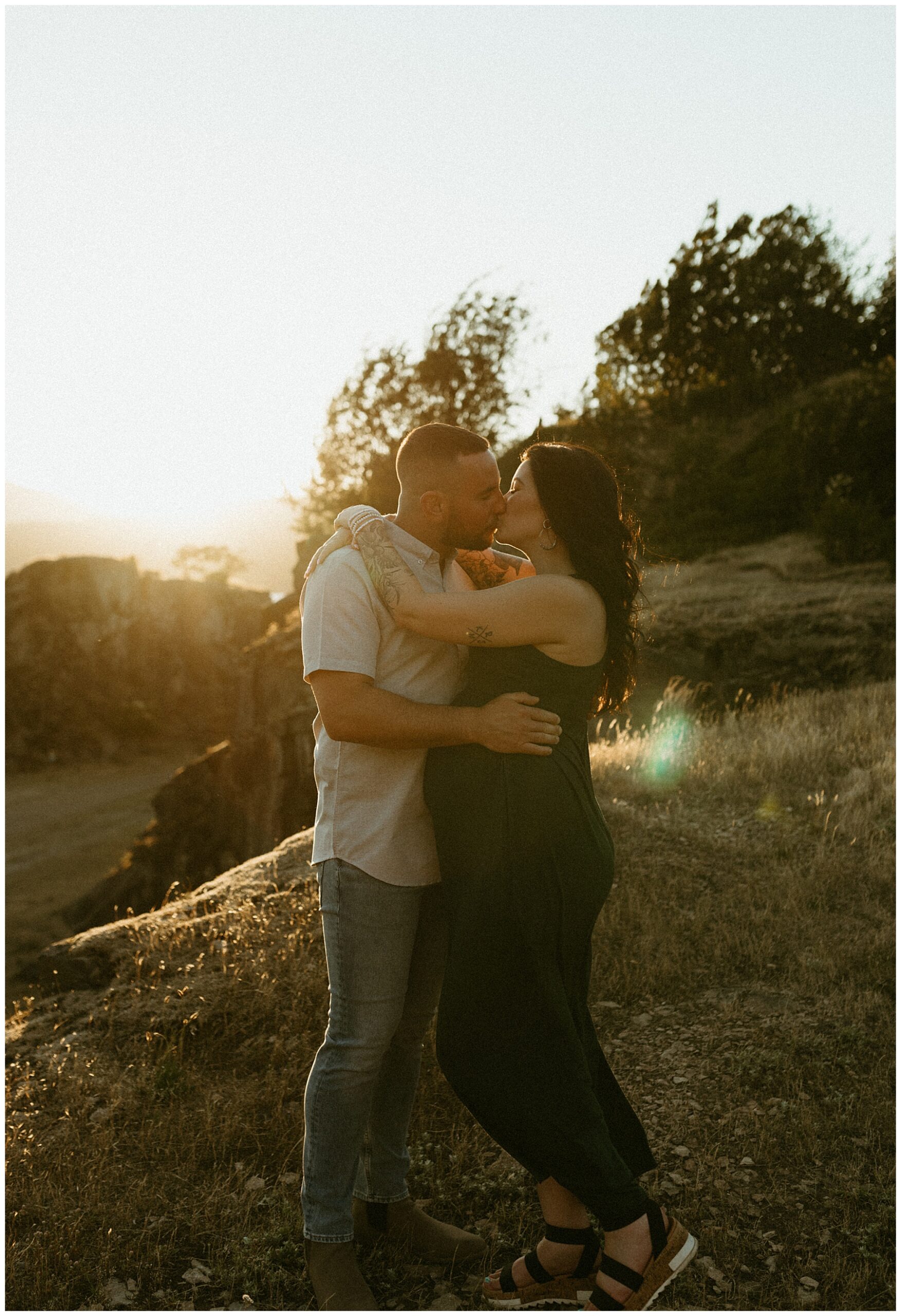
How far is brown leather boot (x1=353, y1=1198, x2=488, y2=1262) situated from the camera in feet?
10.8

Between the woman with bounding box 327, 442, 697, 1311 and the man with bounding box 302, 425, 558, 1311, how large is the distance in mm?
94

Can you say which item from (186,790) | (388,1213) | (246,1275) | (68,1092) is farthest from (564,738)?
(186,790)

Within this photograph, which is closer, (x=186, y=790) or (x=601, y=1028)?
(x=601, y=1028)

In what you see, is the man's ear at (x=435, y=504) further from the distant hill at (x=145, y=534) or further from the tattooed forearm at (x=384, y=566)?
the distant hill at (x=145, y=534)

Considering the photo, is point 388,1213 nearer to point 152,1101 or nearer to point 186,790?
point 152,1101

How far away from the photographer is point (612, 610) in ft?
10.2

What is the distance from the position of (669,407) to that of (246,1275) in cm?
2786

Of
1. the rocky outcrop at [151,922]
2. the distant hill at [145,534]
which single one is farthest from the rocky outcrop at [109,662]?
the distant hill at [145,534]

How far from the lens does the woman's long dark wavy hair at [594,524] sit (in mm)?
3084

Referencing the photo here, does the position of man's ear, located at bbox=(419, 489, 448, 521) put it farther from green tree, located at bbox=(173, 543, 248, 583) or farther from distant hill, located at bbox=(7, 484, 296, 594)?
distant hill, located at bbox=(7, 484, 296, 594)

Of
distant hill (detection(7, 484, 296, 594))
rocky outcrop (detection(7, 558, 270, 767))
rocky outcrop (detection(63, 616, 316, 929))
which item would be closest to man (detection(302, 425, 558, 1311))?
rocky outcrop (detection(63, 616, 316, 929))

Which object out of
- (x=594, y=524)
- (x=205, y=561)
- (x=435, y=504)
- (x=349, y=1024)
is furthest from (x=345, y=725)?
(x=205, y=561)

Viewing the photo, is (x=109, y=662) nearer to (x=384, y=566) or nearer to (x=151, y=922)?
(x=151, y=922)

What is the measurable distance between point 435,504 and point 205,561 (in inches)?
3049
